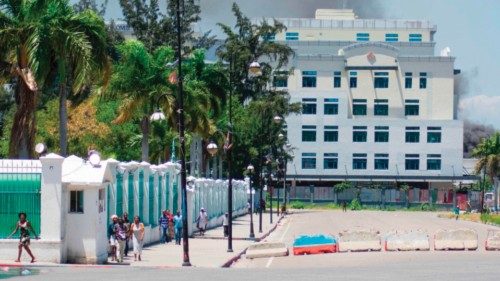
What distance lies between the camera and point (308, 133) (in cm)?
13488

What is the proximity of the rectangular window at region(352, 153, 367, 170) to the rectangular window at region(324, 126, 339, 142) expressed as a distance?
333cm

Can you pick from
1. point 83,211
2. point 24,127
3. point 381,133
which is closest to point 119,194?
point 24,127

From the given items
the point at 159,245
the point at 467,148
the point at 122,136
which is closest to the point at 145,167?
the point at 159,245

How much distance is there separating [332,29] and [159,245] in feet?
347

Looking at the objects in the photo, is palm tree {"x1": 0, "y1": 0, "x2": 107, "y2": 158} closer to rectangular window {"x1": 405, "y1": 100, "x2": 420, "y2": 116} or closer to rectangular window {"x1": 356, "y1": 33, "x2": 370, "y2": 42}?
rectangular window {"x1": 405, "y1": 100, "x2": 420, "y2": 116}

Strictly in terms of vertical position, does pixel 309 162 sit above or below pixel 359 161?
below

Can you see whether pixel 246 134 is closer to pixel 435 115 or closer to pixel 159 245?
pixel 435 115

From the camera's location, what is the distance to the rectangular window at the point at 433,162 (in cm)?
13488

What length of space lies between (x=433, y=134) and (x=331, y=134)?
43.0ft

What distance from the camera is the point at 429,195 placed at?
5443 inches

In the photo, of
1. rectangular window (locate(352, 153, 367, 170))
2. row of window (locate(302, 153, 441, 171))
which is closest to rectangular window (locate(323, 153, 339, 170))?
row of window (locate(302, 153, 441, 171))

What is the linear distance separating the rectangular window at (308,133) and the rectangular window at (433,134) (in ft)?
48.5

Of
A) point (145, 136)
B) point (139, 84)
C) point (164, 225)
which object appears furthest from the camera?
point (145, 136)

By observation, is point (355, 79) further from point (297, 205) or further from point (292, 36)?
point (297, 205)
